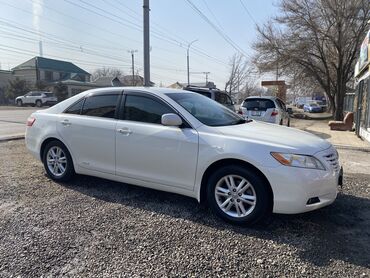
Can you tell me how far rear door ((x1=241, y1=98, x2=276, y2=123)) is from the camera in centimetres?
1285

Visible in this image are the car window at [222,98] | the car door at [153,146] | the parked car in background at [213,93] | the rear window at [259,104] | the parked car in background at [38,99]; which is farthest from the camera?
the parked car in background at [38,99]

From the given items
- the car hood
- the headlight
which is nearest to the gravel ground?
the headlight

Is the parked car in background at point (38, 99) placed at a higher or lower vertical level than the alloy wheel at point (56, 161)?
higher

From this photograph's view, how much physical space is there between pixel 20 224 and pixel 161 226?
165 cm

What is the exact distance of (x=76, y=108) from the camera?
539cm

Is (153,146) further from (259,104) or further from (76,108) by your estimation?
(259,104)

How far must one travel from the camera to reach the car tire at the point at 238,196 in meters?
3.80

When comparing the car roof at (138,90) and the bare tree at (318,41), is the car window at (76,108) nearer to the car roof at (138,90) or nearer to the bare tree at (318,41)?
the car roof at (138,90)

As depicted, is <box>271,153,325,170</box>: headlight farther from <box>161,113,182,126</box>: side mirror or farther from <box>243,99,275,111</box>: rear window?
<box>243,99,275,111</box>: rear window

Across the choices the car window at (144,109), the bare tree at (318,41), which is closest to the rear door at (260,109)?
the car window at (144,109)

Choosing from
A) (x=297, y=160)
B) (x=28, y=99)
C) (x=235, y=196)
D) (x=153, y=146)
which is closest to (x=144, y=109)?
(x=153, y=146)

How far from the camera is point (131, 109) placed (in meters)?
4.84

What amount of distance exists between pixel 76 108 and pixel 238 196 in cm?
301

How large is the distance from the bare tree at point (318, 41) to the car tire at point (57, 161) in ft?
75.9
